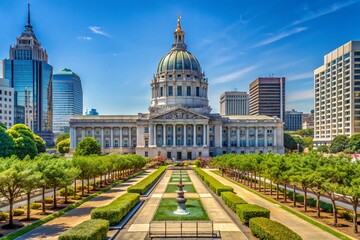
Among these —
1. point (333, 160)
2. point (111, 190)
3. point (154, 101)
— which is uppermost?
point (154, 101)

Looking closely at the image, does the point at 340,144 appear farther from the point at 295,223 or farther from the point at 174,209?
the point at 174,209

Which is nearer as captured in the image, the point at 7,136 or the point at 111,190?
the point at 111,190

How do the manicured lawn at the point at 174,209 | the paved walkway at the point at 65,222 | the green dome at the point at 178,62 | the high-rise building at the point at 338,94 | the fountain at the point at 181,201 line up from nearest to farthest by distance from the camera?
the paved walkway at the point at 65,222 → the manicured lawn at the point at 174,209 → the fountain at the point at 181,201 → the high-rise building at the point at 338,94 → the green dome at the point at 178,62

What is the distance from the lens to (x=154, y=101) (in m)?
170

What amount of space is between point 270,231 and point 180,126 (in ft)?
406

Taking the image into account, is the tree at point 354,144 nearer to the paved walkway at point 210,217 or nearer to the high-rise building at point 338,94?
the high-rise building at point 338,94

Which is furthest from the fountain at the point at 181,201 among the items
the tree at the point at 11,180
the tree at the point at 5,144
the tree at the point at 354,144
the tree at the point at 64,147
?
the tree at the point at 64,147

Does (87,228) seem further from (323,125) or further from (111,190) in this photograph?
(323,125)

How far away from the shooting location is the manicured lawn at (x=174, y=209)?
114 feet

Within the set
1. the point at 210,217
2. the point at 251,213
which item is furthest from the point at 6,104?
the point at 251,213

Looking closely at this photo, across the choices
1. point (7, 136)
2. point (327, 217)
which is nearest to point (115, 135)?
point (7, 136)

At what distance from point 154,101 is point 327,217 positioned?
13786 cm

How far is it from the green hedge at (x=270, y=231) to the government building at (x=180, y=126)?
375 ft

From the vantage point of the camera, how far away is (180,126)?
487 ft
